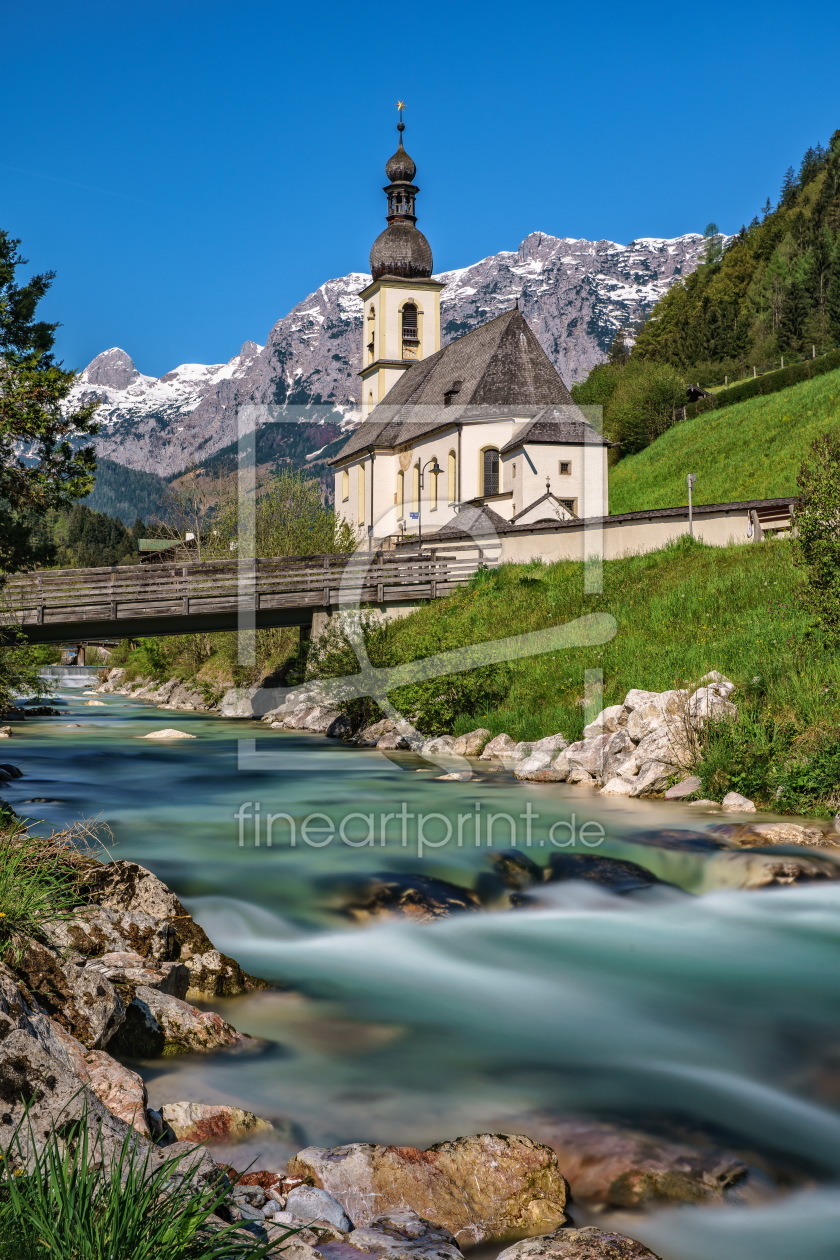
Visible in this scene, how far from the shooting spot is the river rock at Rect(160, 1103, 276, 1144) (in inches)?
203

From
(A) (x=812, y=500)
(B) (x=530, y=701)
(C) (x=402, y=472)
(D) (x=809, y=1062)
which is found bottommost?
(D) (x=809, y=1062)

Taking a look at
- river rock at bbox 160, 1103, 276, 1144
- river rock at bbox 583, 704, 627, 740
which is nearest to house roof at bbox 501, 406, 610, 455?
river rock at bbox 583, 704, 627, 740

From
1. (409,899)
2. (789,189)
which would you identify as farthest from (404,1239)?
(789,189)

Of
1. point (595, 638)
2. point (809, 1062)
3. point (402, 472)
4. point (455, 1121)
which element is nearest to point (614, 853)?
point (809, 1062)

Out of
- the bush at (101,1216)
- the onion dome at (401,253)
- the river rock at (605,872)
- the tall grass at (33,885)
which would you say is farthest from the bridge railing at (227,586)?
the onion dome at (401,253)

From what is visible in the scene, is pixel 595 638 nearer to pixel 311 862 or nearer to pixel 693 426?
pixel 311 862

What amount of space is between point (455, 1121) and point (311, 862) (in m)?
6.00

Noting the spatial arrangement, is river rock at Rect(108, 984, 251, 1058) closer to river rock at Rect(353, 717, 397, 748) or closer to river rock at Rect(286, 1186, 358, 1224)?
river rock at Rect(286, 1186, 358, 1224)

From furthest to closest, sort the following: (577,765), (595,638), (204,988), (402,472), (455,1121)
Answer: (402,472) < (595,638) < (577,765) < (204,988) < (455,1121)

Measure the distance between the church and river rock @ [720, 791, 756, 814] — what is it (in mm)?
27552

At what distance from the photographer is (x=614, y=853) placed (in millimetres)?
11789

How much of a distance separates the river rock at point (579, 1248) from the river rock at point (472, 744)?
52.4 feet

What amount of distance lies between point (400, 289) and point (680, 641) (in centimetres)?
5681

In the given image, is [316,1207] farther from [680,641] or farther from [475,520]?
[475,520]
